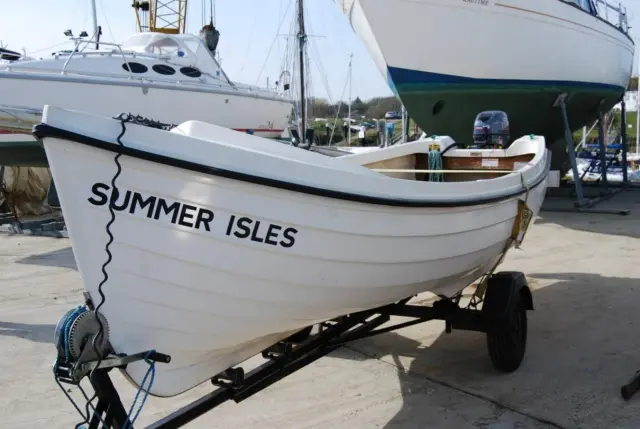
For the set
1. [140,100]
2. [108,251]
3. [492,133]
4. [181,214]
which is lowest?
[108,251]

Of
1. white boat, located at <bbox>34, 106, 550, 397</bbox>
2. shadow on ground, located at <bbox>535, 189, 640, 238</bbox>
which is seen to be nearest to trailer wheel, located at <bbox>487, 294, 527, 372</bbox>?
white boat, located at <bbox>34, 106, 550, 397</bbox>

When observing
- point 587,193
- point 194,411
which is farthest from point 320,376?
point 587,193

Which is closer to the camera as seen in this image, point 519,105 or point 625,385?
point 625,385

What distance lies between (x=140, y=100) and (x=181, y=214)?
32.7ft

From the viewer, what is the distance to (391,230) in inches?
129

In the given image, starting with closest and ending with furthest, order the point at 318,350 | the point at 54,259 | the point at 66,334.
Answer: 1. the point at 66,334
2. the point at 318,350
3. the point at 54,259

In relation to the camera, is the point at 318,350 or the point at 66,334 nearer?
the point at 66,334

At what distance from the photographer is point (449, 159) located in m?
6.75

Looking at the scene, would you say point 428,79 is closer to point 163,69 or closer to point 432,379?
point 163,69

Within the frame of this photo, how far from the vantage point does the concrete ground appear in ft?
12.5

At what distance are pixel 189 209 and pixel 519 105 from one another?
37.9ft

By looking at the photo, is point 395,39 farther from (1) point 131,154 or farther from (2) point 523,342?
(1) point 131,154

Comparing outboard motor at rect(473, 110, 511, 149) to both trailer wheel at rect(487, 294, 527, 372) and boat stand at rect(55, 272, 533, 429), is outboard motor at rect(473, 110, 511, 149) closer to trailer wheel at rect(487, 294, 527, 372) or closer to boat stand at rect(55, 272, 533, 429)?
boat stand at rect(55, 272, 533, 429)

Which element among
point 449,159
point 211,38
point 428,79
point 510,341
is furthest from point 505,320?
point 211,38
